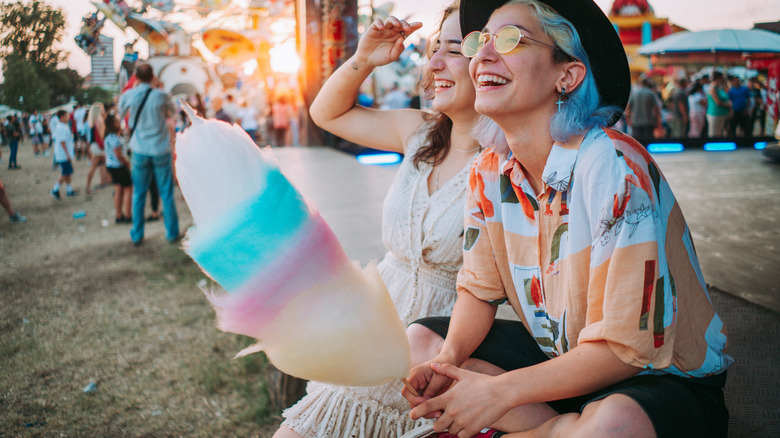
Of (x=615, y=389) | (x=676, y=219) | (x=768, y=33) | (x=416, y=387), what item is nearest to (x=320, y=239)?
(x=416, y=387)

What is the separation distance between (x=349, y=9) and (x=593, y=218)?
35.4 ft

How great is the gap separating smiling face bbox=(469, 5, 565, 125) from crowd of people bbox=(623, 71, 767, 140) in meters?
10.5

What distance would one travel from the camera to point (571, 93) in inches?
52.4

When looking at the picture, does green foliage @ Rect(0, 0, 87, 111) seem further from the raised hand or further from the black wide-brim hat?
the black wide-brim hat

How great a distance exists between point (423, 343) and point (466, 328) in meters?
0.17

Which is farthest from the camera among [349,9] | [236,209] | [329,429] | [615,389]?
[349,9]

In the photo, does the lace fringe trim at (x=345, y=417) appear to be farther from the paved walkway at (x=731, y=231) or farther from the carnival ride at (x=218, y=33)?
the carnival ride at (x=218, y=33)

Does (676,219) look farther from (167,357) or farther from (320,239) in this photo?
(167,357)

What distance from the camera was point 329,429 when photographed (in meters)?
1.59

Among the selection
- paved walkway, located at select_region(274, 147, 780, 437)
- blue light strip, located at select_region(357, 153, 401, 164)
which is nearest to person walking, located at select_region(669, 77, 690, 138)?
paved walkway, located at select_region(274, 147, 780, 437)

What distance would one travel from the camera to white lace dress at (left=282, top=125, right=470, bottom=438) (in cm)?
165

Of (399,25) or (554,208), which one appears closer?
(554,208)

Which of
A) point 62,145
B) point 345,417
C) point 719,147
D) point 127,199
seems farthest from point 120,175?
point 719,147

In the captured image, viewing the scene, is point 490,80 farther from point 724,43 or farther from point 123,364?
point 724,43
